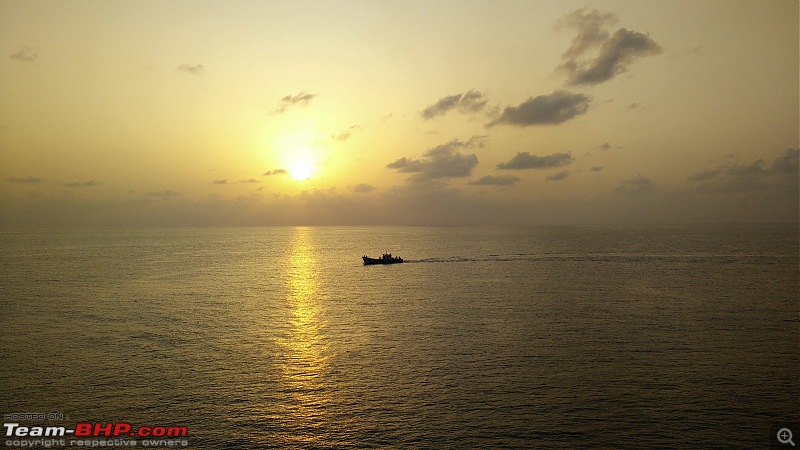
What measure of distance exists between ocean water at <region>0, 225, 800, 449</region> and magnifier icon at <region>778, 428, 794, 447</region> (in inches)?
32.2

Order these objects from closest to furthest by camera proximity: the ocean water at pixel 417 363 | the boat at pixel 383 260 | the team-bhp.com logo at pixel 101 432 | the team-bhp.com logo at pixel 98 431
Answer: the team-bhp.com logo at pixel 101 432 → the team-bhp.com logo at pixel 98 431 → the ocean water at pixel 417 363 → the boat at pixel 383 260

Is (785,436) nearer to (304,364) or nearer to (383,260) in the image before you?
(304,364)

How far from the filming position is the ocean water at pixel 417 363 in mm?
38594

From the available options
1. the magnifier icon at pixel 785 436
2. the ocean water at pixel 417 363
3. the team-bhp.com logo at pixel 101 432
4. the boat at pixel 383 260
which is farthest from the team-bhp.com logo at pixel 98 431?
the boat at pixel 383 260

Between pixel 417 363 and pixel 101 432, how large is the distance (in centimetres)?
2953

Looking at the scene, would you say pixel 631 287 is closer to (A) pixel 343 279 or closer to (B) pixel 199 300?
(A) pixel 343 279

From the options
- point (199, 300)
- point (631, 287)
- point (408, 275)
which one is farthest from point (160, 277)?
point (631, 287)

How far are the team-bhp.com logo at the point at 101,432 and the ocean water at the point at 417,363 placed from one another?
1.22 meters

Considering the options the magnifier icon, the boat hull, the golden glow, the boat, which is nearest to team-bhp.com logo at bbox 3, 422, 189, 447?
the golden glow

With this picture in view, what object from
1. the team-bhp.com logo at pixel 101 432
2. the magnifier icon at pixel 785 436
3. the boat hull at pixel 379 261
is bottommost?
the magnifier icon at pixel 785 436

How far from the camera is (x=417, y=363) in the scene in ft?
177

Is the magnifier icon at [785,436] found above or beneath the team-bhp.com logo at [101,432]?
beneath

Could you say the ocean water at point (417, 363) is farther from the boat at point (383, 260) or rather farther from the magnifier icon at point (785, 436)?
the boat at point (383, 260)

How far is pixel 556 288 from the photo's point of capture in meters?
107
